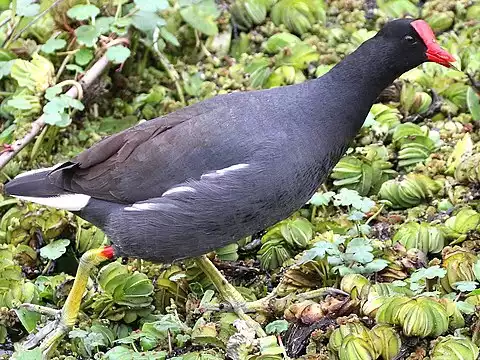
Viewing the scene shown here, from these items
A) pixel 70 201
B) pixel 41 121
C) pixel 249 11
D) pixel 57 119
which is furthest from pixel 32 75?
pixel 249 11

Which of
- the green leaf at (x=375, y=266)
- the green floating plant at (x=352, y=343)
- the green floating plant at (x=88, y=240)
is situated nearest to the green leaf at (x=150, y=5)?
the green floating plant at (x=88, y=240)

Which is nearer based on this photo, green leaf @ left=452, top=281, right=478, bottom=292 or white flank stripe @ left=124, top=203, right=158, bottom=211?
green leaf @ left=452, top=281, right=478, bottom=292

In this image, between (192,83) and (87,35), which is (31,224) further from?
(192,83)

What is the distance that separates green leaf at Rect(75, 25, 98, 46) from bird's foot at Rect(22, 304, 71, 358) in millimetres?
1552

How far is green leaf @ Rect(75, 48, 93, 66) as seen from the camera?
4.50 metres

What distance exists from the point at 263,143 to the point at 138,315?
3.10 feet

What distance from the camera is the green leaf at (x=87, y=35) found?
4.36m

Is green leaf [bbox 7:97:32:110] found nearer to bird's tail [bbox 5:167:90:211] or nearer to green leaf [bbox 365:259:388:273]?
bird's tail [bbox 5:167:90:211]

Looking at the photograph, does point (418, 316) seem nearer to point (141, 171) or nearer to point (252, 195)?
point (252, 195)

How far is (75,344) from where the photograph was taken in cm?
334

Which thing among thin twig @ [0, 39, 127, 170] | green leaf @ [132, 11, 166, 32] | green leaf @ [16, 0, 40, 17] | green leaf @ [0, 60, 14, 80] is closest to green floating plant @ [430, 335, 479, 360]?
thin twig @ [0, 39, 127, 170]

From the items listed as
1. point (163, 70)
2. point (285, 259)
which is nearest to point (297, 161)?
point (285, 259)

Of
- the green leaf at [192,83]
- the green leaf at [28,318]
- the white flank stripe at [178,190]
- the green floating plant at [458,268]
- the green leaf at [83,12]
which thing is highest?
the green leaf at [83,12]

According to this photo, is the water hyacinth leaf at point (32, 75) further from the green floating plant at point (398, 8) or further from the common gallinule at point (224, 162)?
the green floating plant at point (398, 8)
